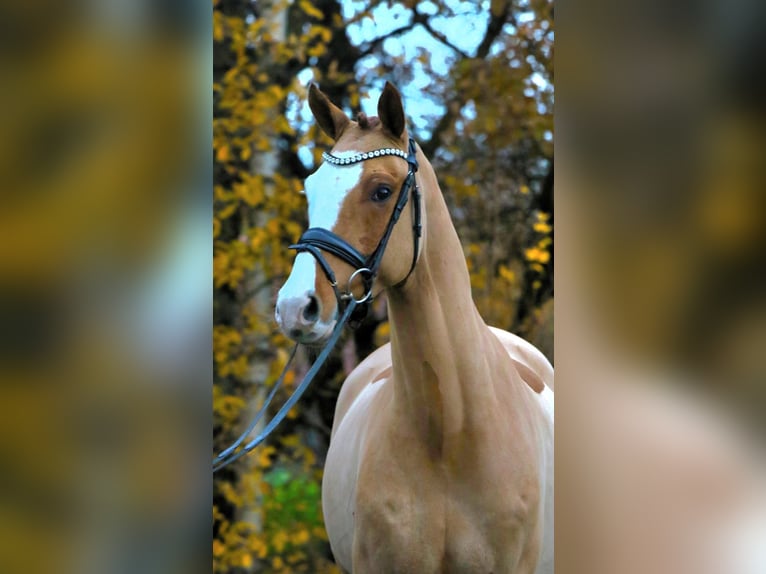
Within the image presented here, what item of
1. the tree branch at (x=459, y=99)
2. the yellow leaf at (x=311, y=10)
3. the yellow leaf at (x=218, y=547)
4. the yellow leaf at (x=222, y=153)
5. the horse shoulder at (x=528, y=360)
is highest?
the yellow leaf at (x=311, y=10)

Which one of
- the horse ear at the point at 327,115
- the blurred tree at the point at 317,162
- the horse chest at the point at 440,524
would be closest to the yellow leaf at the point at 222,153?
the blurred tree at the point at 317,162

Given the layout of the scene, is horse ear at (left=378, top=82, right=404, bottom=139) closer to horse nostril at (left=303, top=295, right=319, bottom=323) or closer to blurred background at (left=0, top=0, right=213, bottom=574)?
horse nostril at (left=303, top=295, right=319, bottom=323)

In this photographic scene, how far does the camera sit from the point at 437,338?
1.36 meters

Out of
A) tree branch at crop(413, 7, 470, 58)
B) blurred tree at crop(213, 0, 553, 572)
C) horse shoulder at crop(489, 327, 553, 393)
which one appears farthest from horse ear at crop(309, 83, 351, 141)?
horse shoulder at crop(489, 327, 553, 393)

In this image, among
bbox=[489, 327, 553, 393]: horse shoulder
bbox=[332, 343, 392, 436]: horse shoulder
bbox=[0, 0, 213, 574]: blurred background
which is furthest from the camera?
bbox=[332, 343, 392, 436]: horse shoulder

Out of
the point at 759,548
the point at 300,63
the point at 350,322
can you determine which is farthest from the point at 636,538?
the point at 300,63

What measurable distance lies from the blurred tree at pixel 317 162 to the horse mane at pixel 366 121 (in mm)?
132

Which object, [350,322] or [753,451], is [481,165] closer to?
[350,322]

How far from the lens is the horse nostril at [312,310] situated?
1.14 m

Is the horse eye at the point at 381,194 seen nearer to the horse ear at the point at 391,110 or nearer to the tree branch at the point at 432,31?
the horse ear at the point at 391,110

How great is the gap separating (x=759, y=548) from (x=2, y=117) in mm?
650

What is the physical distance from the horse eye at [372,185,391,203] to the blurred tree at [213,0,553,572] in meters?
0.24

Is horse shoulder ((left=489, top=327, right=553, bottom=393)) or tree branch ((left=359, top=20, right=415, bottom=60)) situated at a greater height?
tree branch ((left=359, top=20, right=415, bottom=60))

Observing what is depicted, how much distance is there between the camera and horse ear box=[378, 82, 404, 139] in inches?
50.2
